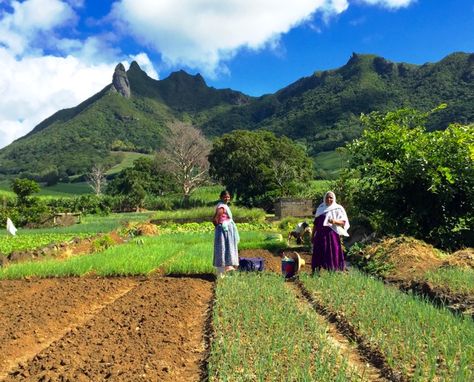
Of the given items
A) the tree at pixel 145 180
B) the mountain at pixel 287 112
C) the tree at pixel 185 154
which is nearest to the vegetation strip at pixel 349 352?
the tree at pixel 185 154

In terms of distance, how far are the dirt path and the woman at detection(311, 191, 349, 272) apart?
2285 millimetres

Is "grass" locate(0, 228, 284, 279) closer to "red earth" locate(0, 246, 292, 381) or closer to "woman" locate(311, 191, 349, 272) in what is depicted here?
"red earth" locate(0, 246, 292, 381)

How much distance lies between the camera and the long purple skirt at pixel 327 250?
28.9 ft

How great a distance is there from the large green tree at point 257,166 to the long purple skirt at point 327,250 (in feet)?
91.9

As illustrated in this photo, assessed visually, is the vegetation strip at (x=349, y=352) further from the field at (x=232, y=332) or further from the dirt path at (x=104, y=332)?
the dirt path at (x=104, y=332)

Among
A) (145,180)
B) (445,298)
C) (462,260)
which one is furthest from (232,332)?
(145,180)

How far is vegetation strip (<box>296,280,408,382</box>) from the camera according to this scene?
4.01m

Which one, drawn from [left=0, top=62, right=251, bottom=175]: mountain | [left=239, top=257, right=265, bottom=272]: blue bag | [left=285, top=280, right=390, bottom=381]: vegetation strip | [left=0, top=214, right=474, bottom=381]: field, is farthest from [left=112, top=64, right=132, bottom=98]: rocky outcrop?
[left=285, top=280, right=390, bottom=381]: vegetation strip

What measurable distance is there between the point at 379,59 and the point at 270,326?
140 meters

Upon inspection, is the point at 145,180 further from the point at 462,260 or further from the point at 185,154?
the point at 462,260

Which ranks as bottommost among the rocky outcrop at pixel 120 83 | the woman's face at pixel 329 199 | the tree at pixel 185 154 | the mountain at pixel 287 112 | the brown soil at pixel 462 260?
the brown soil at pixel 462 260

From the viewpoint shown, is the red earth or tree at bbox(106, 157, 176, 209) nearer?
the red earth

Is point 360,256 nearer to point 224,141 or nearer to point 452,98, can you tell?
point 224,141

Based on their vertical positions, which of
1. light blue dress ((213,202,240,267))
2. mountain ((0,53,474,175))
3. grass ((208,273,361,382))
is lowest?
grass ((208,273,361,382))
